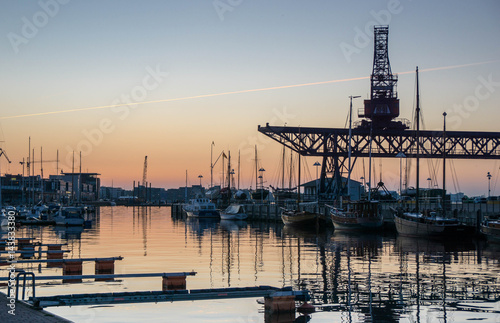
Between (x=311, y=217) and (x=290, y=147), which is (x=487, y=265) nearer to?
(x=311, y=217)

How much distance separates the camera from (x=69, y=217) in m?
70.6

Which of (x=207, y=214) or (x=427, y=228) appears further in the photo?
(x=207, y=214)

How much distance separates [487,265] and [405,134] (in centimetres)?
5698

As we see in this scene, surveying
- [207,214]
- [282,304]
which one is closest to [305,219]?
[207,214]

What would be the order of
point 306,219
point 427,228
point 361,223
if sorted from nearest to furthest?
point 427,228
point 361,223
point 306,219

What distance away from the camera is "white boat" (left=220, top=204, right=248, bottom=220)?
9261cm

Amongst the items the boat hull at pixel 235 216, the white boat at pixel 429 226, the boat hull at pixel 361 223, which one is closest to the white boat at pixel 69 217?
the boat hull at pixel 235 216

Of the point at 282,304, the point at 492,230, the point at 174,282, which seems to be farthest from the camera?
the point at 492,230

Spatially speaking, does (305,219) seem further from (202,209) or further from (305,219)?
(202,209)

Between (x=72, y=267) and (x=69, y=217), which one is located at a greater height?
(x=72, y=267)

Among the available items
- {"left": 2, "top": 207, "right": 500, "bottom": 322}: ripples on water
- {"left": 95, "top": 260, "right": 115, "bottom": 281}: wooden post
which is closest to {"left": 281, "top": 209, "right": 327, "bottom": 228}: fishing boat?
{"left": 2, "top": 207, "right": 500, "bottom": 322}: ripples on water

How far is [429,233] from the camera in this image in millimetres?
49750

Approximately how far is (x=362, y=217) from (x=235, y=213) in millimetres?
38766

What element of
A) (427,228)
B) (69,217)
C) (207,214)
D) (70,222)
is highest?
(427,228)
